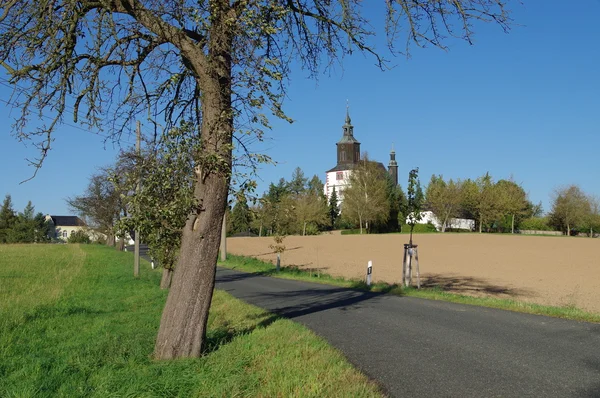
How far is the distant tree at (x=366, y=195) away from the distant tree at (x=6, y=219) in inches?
2544

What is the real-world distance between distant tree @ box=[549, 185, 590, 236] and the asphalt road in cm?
10856

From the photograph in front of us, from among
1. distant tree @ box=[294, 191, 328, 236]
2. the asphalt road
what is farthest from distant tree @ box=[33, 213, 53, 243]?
the asphalt road

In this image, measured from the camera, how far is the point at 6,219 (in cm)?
10862

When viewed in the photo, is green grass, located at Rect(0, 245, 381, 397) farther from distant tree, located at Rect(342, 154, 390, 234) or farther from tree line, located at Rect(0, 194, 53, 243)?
tree line, located at Rect(0, 194, 53, 243)

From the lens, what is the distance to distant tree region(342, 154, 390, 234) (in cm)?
9538

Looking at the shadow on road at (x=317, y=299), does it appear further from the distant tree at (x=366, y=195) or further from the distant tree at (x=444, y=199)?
the distant tree at (x=444, y=199)

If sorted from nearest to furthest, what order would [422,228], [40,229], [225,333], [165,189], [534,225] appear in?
1. [165,189]
2. [225,333]
3. [422,228]
4. [40,229]
5. [534,225]

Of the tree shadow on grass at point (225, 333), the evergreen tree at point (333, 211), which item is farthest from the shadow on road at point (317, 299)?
the evergreen tree at point (333, 211)

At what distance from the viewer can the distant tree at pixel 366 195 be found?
95.4m

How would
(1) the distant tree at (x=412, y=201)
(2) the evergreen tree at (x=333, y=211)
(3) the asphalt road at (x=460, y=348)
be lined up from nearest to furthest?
(3) the asphalt road at (x=460, y=348) → (1) the distant tree at (x=412, y=201) → (2) the evergreen tree at (x=333, y=211)

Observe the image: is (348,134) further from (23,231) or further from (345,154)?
(23,231)

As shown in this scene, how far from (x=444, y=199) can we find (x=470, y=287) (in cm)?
8791

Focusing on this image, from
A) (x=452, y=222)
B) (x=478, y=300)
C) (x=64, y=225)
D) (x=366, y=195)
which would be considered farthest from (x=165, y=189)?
(x=64, y=225)

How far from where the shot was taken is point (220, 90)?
22.0 feet
